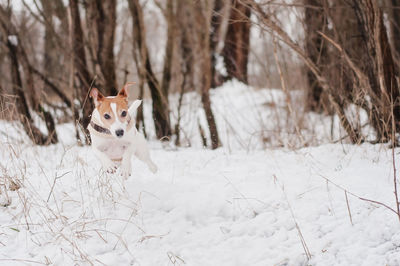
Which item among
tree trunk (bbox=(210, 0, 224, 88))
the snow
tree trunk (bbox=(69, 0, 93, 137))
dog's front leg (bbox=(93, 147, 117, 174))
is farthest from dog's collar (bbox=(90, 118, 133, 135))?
tree trunk (bbox=(210, 0, 224, 88))

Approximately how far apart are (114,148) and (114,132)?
360 mm

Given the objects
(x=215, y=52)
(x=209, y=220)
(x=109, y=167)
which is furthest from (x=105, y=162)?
(x=215, y=52)

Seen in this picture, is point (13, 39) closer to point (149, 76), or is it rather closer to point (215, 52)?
point (149, 76)

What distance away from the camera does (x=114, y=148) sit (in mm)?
2662

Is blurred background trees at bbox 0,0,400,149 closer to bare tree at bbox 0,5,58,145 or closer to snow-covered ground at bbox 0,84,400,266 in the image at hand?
bare tree at bbox 0,5,58,145

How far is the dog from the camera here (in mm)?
2383

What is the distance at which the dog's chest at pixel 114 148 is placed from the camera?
2.63 m

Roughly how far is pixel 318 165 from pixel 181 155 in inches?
65.8

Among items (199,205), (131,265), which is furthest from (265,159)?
(131,265)

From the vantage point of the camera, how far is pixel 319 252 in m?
2.07

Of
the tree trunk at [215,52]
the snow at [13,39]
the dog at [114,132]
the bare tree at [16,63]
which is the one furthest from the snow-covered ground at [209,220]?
the tree trunk at [215,52]

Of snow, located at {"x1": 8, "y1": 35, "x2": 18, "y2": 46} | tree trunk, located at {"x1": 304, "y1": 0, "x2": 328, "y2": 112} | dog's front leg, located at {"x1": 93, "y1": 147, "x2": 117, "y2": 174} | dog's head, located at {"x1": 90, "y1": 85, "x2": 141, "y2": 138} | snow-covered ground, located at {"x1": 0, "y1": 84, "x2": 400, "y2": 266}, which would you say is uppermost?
snow, located at {"x1": 8, "y1": 35, "x2": 18, "y2": 46}

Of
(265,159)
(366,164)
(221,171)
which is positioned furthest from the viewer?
(265,159)

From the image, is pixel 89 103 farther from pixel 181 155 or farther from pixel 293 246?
pixel 293 246
